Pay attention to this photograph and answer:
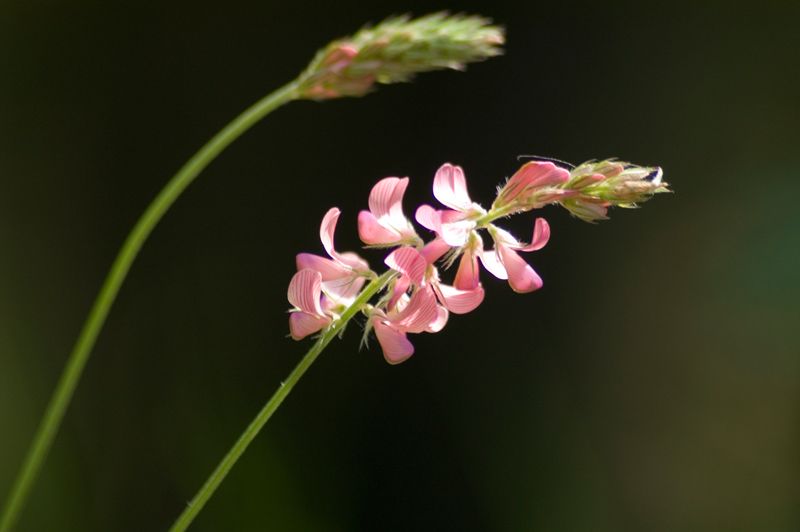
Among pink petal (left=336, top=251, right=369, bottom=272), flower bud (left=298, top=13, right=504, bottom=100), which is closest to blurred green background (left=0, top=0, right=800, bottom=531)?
flower bud (left=298, top=13, right=504, bottom=100)

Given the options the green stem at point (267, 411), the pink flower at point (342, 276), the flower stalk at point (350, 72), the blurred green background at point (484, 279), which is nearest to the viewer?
the green stem at point (267, 411)

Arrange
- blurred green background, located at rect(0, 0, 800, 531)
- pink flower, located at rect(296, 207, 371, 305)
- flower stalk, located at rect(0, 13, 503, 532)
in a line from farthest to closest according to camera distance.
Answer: blurred green background, located at rect(0, 0, 800, 531), flower stalk, located at rect(0, 13, 503, 532), pink flower, located at rect(296, 207, 371, 305)

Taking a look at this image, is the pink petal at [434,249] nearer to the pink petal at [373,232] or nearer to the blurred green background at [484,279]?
the pink petal at [373,232]

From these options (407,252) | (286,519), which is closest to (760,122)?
(286,519)

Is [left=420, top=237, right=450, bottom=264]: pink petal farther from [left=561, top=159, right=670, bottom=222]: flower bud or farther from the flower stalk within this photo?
the flower stalk

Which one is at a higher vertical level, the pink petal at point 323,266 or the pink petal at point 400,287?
the pink petal at point 323,266

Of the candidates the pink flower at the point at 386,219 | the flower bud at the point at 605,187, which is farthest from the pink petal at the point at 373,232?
the flower bud at the point at 605,187
